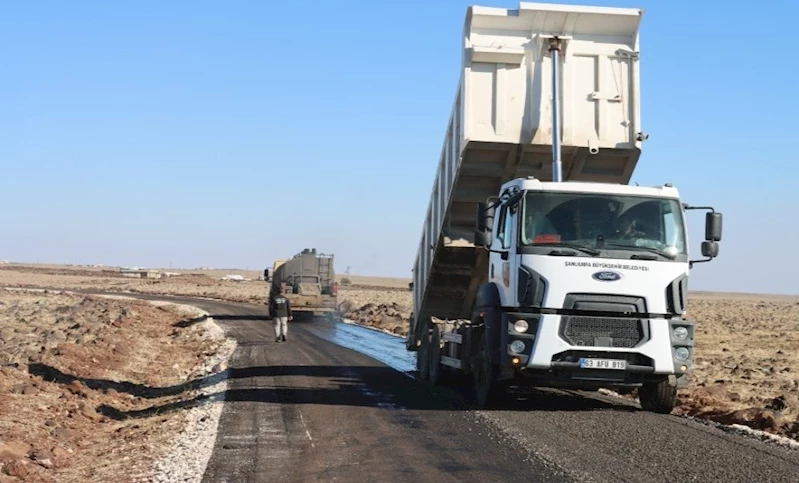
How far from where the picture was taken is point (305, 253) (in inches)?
1532

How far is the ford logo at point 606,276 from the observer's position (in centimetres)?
1101

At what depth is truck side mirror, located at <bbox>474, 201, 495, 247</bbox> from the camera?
11.9m

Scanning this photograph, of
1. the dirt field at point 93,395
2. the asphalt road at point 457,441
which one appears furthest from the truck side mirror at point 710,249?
the dirt field at point 93,395

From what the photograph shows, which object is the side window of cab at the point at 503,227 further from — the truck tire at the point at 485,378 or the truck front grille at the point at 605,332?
the truck front grille at the point at 605,332

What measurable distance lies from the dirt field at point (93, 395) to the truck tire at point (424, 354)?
396 cm

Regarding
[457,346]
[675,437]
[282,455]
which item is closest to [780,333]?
[457,346]

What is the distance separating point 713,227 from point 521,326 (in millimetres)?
2653

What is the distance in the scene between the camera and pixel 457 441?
964 cm

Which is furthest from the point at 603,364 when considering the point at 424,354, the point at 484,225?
the point at 424,354

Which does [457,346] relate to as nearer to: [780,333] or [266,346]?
[266,346]

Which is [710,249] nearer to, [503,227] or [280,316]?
[503,227]

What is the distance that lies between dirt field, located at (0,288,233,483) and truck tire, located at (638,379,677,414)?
595 centimetres

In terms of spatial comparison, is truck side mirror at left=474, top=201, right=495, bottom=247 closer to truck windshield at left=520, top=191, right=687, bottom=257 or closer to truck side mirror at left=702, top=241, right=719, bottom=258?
truck windshield at left=520, top=191, right=687, bottom=257

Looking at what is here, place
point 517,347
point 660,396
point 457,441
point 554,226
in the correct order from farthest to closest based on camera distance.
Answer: point 660,396, point 554,226, point 517,347, point 457,441
